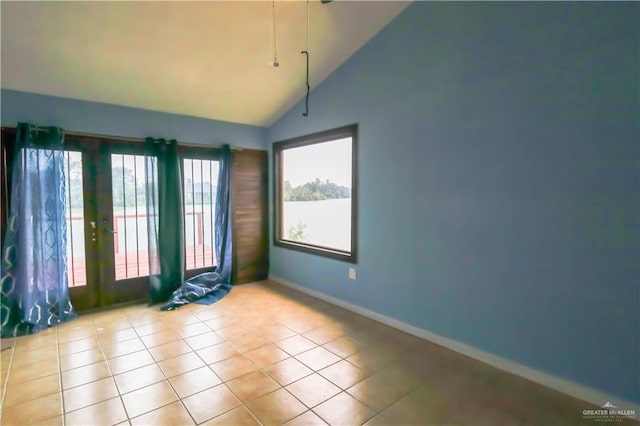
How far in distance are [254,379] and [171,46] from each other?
3068 millimetres

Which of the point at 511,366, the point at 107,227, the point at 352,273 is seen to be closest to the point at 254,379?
the point at 352,273

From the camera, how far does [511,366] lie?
256cm

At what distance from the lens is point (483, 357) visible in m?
2.72

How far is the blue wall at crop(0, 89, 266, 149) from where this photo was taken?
10.9ft

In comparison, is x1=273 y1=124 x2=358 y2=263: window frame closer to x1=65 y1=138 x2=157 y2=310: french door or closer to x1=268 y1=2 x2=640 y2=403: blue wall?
x1=268 y1=2 x2=640 y2=403: blue wall

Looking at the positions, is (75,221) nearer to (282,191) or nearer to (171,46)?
(171,46)

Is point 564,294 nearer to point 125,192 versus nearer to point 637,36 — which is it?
point 637,36

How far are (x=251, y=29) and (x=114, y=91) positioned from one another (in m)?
1.73

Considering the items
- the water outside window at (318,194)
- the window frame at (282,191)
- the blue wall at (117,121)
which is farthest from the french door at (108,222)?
the water outside window at (318,194)

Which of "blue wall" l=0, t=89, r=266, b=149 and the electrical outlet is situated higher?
"blue wall" l=0, t=89, r=266, b=149

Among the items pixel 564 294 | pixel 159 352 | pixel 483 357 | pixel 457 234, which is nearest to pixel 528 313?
pixel 564 294

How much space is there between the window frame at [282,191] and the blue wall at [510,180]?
122mm

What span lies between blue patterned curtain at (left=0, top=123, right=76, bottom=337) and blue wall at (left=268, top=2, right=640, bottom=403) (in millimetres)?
3243

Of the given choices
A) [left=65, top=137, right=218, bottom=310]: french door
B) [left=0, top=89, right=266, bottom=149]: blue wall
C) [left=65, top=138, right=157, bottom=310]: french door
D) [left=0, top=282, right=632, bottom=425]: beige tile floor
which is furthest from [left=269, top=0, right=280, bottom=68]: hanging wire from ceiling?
[left=0, top=282, right=632, bottom=425]: beige tile floor
